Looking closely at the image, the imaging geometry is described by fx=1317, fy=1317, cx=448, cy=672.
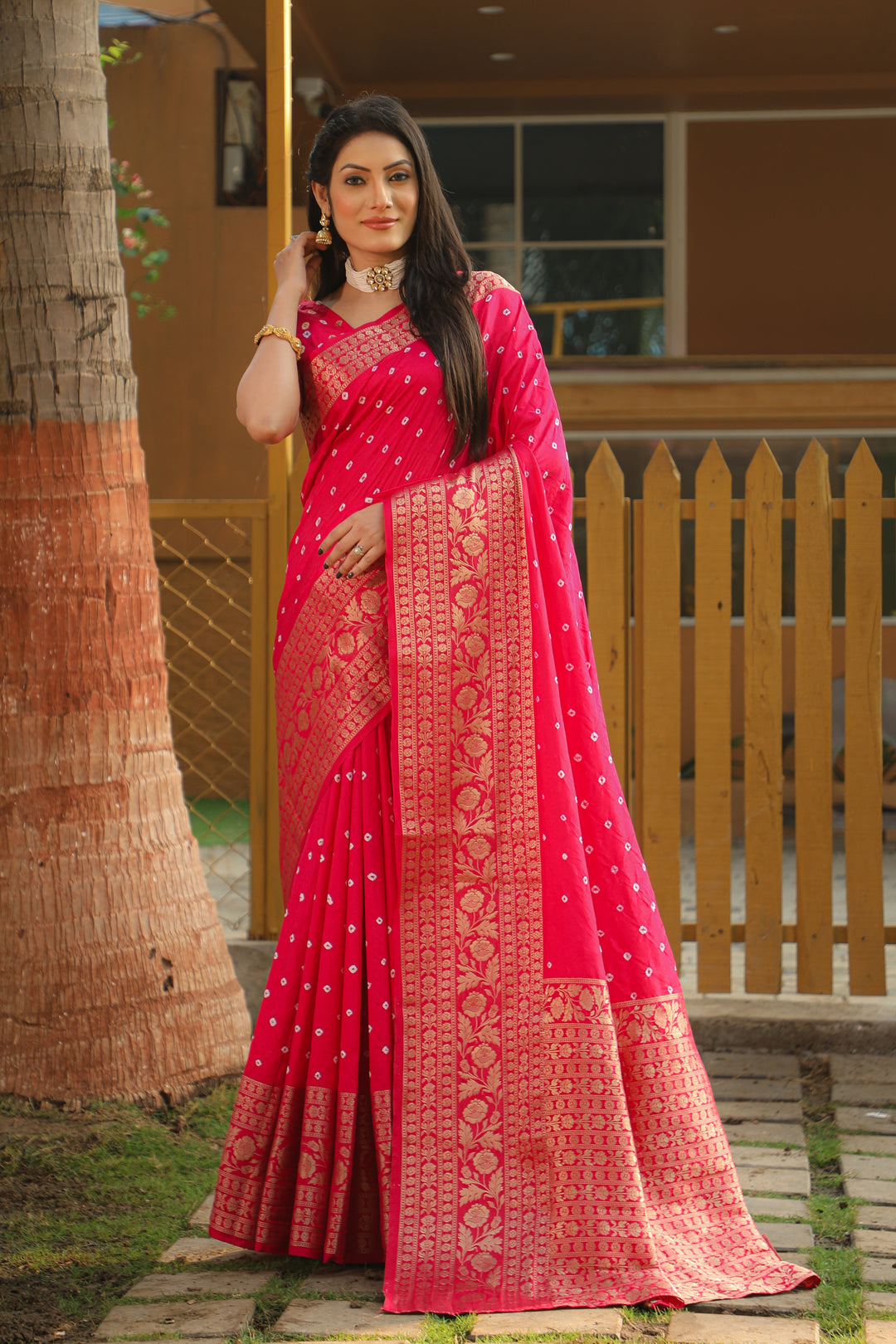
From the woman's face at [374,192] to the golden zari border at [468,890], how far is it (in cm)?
47

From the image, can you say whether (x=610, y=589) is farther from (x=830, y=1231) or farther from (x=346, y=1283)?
(x=346, y=1283)

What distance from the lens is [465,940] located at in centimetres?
221

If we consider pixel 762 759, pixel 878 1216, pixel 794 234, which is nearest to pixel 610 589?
pixel 762 759

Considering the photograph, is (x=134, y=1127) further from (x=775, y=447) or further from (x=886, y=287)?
(x=886, y=287)

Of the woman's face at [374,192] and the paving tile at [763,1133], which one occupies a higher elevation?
the woman's face at [374,192]

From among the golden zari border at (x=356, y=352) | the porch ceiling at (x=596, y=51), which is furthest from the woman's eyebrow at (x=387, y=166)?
the porch ceiling at (x=596, y=51)

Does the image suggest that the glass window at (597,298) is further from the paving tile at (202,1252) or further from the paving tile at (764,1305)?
the paving tile at (764,1305)

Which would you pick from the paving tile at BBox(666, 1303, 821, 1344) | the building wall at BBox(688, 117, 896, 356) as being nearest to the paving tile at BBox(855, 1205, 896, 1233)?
the paving tile at BBox(666, 1303, 821, 1344)

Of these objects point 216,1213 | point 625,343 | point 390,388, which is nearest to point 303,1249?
point 216,1213

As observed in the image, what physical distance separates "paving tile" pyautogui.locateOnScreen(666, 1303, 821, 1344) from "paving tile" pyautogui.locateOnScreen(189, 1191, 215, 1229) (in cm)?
93

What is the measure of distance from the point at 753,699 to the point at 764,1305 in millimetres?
1907

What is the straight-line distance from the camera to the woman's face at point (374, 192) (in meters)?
2.33

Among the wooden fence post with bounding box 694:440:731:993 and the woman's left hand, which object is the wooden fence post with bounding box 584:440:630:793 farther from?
the woman's left hand

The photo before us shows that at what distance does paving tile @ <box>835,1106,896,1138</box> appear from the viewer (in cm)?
303
